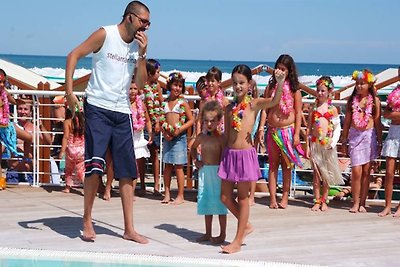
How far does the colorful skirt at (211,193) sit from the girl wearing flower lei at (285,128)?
1.62 meters

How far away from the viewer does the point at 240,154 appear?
16.6 feet

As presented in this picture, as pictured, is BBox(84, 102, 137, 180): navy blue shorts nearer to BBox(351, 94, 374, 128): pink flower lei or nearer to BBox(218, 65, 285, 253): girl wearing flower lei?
BBox(218, 65, 285, 253): girl wearing flower lei

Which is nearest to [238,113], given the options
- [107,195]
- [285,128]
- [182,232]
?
[182,232]

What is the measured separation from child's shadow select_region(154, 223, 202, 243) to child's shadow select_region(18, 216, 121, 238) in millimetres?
473

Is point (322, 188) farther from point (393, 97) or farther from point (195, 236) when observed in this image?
point (195, 236)

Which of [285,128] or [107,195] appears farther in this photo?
[107,195]

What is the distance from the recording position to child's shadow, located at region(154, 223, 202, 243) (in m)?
5.49

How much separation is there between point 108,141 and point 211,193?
92 centimetres

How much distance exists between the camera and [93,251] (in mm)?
4922

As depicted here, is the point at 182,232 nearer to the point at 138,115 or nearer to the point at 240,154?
the point at 240,154

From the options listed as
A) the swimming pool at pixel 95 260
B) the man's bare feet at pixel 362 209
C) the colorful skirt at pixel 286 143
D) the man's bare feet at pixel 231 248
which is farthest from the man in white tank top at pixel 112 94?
the man's bare feet at pixel 362 209

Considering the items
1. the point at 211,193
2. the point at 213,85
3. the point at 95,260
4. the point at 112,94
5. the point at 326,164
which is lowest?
the point at 95,260

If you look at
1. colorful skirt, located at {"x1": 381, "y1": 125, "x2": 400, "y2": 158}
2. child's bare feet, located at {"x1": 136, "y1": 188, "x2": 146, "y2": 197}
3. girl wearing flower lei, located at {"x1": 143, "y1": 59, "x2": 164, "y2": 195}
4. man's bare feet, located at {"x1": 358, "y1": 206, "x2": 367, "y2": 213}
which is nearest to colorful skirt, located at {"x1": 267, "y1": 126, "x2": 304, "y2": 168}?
man's bare feet, located at {"x1": 358, "y1": 206, "x2": 367, "y2": 213}

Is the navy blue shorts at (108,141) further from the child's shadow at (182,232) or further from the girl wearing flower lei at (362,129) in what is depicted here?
the girl wearing flower lei at (362,129)
